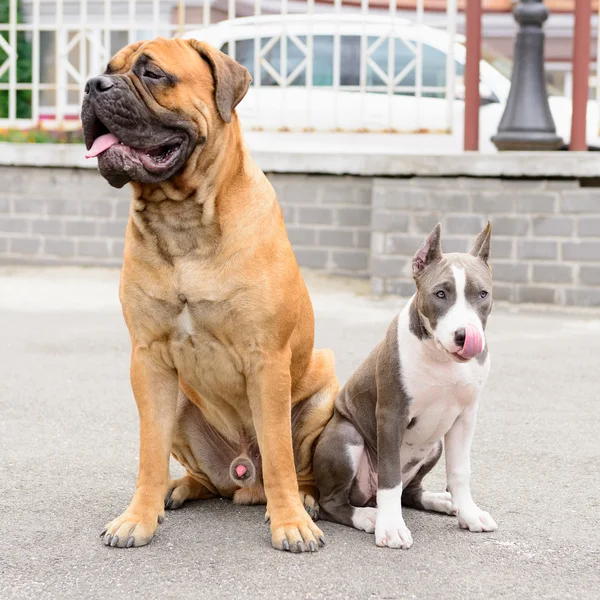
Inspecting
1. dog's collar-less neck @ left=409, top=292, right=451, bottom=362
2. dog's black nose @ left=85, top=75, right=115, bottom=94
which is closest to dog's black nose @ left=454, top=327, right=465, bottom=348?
dog's collar-less neck @ left=409, top=292, right=451, bottom=362

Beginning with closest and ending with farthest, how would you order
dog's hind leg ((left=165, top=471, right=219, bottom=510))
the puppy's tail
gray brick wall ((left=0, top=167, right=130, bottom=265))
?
the puppy's tail < dog's hind leg ((left=165, top=471, right=219, bottom=510)) < gray brick wall ((left=0, top=167, right=130, bottom=265))

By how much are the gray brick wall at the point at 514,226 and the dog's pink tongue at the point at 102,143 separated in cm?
573

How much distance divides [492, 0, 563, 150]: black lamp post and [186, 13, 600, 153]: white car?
2.71 ft

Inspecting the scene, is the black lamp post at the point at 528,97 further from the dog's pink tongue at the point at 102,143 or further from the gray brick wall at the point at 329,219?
the dog's pink tongue at the point at 102,143

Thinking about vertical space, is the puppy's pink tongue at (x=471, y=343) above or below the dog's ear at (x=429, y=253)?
below

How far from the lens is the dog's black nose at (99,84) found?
3.70 m

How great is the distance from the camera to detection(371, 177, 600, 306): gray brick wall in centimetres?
→ 905

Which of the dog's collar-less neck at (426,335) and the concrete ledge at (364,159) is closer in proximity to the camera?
the dog's collar-less neck at (426,335)

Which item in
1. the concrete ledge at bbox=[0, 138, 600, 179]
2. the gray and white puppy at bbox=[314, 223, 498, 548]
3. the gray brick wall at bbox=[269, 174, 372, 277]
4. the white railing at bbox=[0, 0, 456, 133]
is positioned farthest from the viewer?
the white railing at bbox=[0, 0, 456, 133]

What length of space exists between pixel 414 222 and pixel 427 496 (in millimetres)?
5356

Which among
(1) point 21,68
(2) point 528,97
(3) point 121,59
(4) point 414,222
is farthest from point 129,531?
(1) point 21,68

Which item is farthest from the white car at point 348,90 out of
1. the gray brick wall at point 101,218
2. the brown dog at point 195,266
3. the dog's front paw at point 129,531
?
the dog's front paw at point 129,531

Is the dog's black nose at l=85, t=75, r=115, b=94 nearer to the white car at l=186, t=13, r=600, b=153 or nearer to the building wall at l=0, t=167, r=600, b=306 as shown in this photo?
the building wall at l=0, t=167, r=600, b=306

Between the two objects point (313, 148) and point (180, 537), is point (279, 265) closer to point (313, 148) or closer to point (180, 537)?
point (180, 537)
